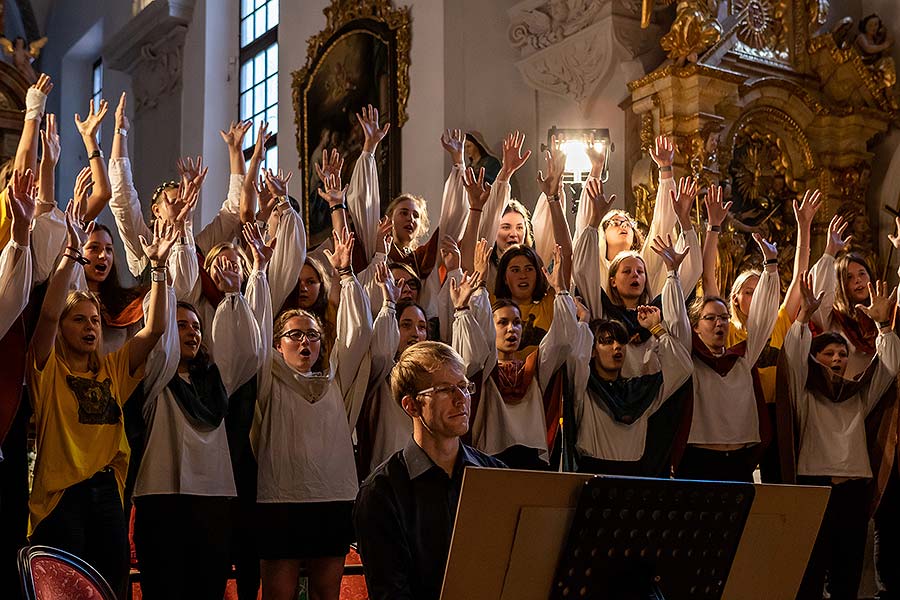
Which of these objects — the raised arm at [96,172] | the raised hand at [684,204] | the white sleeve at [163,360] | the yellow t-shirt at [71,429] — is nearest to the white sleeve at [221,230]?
the raised arm at [96,172]

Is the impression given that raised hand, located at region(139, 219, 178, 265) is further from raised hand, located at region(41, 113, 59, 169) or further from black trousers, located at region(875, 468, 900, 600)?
black trousers, located at region(875, 468, 900, 600)

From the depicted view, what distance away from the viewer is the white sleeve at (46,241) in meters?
4.75

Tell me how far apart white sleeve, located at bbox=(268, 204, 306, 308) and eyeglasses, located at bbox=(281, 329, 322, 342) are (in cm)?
63

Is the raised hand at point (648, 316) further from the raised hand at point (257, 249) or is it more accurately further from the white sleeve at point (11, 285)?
the white sleeve at point (11, 285)

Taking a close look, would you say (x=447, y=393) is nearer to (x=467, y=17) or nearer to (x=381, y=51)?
(x=467, y=17)

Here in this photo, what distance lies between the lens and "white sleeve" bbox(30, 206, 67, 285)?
187 inches

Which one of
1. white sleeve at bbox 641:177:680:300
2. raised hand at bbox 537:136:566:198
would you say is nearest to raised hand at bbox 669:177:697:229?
white sleeve at bbox 641:177:680:300

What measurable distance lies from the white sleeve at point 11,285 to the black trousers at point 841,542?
12.7ft

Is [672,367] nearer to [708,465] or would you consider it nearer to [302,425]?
[708,465]

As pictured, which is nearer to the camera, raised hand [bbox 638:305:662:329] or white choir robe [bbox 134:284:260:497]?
white choir robe [bbox 134:284:260:497]

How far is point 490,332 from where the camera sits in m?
5.29

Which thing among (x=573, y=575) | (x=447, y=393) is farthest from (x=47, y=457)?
(x=573, y=575)

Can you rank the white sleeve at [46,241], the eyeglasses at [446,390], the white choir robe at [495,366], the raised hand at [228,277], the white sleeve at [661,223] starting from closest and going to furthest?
the eyeglasses at [446,390] → the white sleeve at [46,241] → the raised hand at [228,277] → the white choir robe at [495,366] → the white sleeve at [661,223]

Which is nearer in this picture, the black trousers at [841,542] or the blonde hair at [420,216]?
the black trousers at [841,542]
